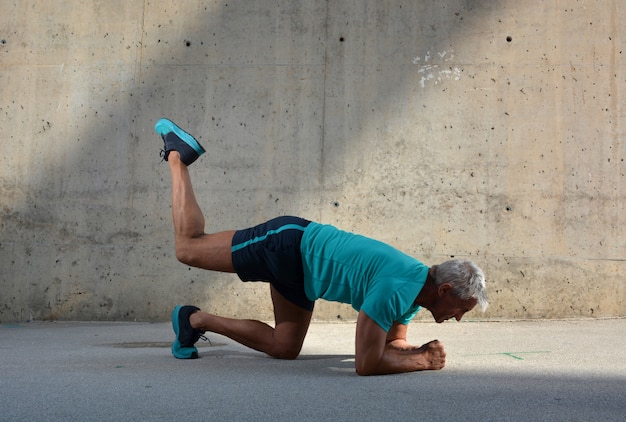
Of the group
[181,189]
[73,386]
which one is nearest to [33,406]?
[73,386]

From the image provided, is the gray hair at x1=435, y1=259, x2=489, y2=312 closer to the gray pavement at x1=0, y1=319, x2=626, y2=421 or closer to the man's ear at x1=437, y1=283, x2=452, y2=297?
the man's ear at x1=437, y1=283, x2=452, y2=297

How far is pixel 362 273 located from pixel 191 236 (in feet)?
2.81

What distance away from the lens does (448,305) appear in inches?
104

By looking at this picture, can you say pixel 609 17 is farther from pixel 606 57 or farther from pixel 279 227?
pixel 279 227

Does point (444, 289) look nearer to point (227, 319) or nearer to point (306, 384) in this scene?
point (306, 384)

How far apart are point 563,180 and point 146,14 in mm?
3375

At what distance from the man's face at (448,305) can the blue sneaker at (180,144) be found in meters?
1.34

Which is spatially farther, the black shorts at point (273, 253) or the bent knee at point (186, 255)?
the bent knee at point (186, 255)

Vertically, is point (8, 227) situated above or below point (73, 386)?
above

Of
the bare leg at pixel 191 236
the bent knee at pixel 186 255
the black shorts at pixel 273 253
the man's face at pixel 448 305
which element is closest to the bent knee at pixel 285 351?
the black shorts at pixel 273 253

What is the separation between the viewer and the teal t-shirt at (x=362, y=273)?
2.56 meters

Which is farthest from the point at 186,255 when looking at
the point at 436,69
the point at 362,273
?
the point at 436,69

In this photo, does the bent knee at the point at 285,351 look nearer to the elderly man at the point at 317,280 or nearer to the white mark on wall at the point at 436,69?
the elderly man at the point at 317,280

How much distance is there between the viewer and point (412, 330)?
4809mm
